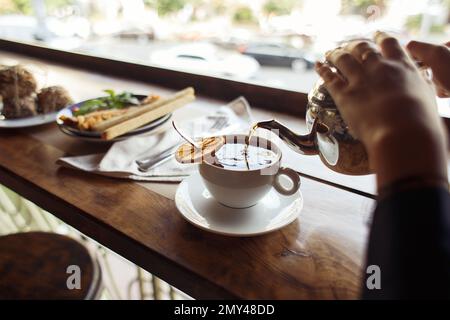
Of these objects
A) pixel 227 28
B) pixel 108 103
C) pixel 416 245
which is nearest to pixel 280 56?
pixel 227 28

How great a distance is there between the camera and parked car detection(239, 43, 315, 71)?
2465 millimetres

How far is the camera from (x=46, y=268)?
0.85 meters

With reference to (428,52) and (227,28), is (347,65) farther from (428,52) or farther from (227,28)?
(227,28)

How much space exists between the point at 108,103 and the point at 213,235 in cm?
58

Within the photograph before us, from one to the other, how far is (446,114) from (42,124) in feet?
3.34

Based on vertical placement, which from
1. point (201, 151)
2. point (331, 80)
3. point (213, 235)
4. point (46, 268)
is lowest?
point (46, 268)

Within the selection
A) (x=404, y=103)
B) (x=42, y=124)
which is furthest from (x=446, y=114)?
(x=42, y=124)

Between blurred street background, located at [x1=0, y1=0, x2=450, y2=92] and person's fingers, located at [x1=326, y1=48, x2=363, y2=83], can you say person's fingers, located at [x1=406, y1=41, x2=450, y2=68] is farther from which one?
person's fingers, located at [x1=326, y1=48, x2=363, y2=83]

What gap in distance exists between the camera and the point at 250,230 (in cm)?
50

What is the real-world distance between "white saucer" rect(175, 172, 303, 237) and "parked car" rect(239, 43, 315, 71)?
204 centimetres

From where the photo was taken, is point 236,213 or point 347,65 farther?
point 236,213

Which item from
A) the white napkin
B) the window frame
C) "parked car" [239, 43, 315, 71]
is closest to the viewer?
the white napkin

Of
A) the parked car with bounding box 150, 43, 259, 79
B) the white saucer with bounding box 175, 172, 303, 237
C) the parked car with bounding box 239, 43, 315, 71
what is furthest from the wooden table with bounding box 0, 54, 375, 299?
the parked car with bounding box 239, 43, 315, 71
